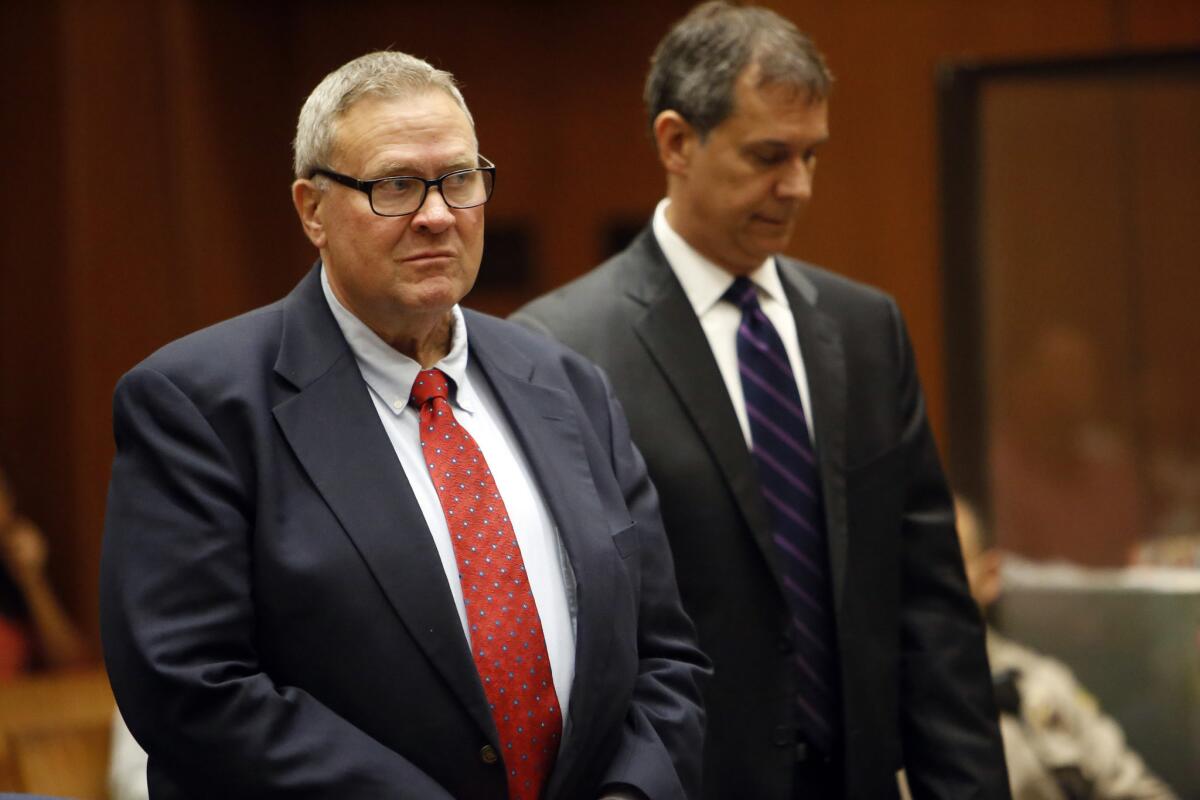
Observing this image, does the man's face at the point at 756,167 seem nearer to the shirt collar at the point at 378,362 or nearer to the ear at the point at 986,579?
the shirt collar at the point at 378,362

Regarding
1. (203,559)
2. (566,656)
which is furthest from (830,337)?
(203,559)

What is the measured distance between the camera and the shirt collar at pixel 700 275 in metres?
2.24

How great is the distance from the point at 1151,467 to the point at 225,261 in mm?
2858

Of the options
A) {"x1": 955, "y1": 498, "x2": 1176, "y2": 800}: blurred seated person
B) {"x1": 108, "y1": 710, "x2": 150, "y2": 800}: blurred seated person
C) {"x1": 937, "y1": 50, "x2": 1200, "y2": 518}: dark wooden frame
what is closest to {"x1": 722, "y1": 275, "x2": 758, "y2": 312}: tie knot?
{"x1": 955, "y1": 498, "x2": 1176, "y2": 800}: blurred seated person

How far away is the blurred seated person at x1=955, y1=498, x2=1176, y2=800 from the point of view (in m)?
3.04

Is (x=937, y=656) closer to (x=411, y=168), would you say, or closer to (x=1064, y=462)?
(x=411, y=168)

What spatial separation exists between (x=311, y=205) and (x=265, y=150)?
352cm

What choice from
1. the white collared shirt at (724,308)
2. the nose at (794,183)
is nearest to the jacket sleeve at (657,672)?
the white collared shirt at (724,308)

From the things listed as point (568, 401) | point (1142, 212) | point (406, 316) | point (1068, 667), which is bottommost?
point (1068, 667)

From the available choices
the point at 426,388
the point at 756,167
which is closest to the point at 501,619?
the point at 426,388

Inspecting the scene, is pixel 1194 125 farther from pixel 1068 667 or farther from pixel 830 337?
pixel 830 337

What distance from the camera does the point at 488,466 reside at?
173cm

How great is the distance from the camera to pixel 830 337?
2.26 metres

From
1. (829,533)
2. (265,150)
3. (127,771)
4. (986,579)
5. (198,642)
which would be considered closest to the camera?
(198,642)
